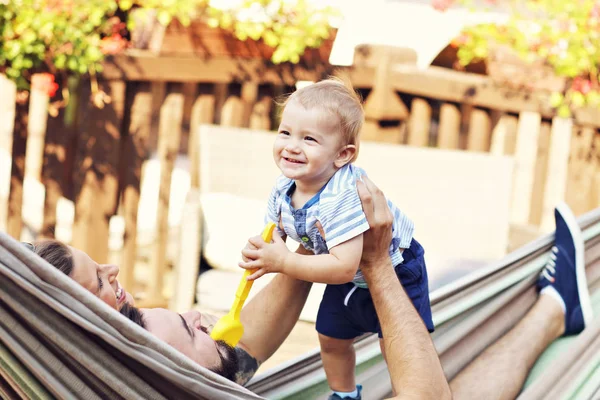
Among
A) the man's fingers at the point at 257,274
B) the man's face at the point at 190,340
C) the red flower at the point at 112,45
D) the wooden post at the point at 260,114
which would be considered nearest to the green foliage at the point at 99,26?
the red flower at the point at 112,45

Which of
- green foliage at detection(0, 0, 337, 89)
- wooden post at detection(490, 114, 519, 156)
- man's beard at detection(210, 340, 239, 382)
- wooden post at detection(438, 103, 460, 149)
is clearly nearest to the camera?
man's beard at detection(210, 340, 239, 382)

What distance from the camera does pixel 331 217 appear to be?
56.6 inches

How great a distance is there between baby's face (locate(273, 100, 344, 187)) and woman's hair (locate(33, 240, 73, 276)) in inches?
15.7

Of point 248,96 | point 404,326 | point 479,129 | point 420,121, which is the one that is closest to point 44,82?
point 248,96

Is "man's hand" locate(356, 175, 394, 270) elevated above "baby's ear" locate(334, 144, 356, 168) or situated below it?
below

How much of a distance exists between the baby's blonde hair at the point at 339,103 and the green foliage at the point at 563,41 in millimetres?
2504

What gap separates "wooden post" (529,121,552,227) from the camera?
3.86m

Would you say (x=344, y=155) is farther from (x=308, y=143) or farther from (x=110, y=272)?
(x=110, y=272)

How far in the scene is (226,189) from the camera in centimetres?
330

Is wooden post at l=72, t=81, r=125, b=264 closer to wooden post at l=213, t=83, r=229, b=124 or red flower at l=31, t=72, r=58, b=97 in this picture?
red flower at l=31, t=72, r=58, b=97

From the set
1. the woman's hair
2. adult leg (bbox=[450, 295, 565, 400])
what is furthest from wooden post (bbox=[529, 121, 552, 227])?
the woman's hair

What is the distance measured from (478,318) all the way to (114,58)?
6.76 feet

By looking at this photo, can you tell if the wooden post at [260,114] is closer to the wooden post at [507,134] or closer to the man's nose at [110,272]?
the wooden post at [507,134]

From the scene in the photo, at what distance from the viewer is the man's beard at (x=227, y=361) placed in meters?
1.55
